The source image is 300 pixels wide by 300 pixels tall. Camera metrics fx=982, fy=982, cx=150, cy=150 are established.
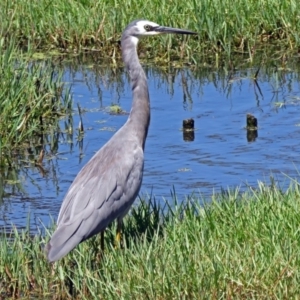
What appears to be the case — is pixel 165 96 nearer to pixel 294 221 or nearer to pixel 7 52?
pixel 7 52

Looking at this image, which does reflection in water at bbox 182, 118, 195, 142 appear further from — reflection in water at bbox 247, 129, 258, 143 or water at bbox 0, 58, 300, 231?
reflection in water at bbox 247, 129, 258, 143

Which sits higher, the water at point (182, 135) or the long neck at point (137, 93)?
the long neck at point (137, 93)

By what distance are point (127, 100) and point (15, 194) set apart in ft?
7.92

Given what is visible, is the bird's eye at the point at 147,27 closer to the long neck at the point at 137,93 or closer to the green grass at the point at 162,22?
the long neck at the point at 137,93

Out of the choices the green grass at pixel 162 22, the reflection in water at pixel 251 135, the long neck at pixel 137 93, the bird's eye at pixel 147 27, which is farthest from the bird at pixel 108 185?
the green grass at pixel 162 22

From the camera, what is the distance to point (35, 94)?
8789mm

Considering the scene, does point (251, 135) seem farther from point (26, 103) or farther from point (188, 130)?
point (26, 103)

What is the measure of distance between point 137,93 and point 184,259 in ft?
5.10

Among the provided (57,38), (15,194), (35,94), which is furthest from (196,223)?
(57,38)

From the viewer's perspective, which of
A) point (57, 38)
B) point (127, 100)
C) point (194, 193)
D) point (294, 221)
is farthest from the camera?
point (57, 38)

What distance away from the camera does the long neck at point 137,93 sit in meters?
6.42

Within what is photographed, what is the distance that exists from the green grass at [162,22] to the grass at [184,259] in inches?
181

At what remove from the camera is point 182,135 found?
8656 millimetres

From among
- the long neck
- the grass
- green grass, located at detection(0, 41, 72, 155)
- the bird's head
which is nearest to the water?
green grass, located at detection(0, 41, 72, 155)
